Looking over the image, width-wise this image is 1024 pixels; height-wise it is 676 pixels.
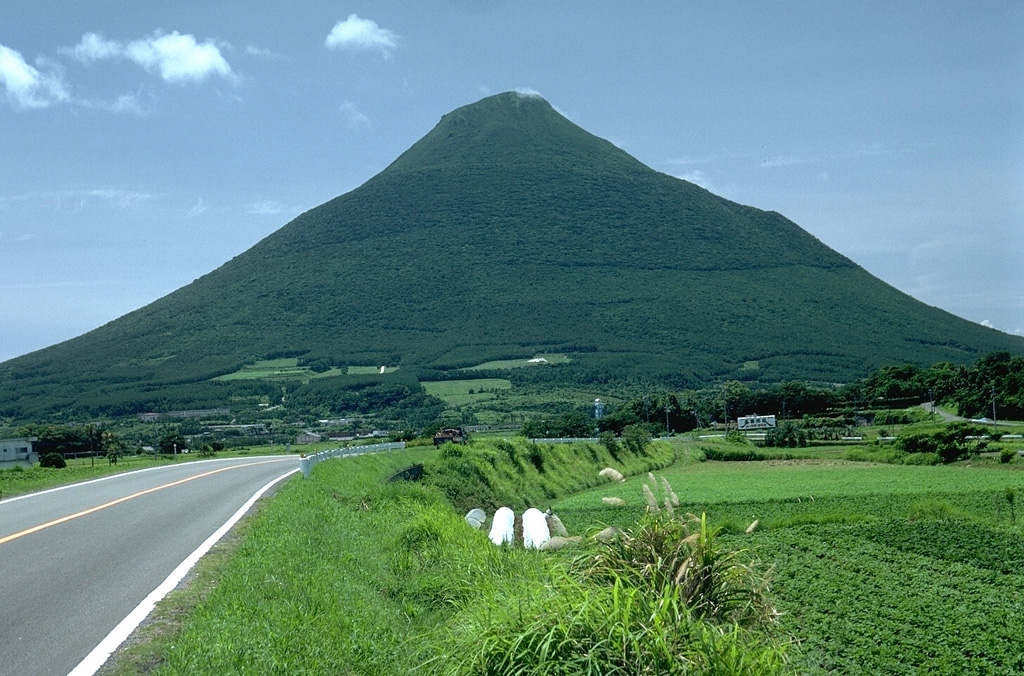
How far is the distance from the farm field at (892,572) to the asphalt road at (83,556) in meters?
5.63

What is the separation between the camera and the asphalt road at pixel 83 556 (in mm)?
7086

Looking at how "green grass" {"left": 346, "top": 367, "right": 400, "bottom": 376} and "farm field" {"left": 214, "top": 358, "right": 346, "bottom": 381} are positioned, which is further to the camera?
"green grass" {"left": 346, "top": 367, "right": 400, "bottom": 376}

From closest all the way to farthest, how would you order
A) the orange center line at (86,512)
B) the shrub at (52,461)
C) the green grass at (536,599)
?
the green grass at (536,599) → the orange center line at (86,512) → the shrub at (52,461)

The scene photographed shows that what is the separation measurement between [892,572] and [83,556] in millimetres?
10373

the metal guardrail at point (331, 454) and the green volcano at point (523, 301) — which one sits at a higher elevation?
the green volcano at point (523, 301)

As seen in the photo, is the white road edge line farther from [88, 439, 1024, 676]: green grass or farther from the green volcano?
the green volcano

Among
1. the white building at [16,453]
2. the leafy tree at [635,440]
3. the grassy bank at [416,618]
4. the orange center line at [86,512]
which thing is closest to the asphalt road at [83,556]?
the orange center line at [86,512]

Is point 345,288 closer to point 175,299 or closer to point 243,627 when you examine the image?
point 175,299

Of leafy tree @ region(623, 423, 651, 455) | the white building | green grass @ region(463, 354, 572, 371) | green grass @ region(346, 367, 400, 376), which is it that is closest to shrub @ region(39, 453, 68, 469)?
the white building

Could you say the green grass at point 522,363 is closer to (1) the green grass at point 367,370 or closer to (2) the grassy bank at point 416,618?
(1) the green grass at point 367,370

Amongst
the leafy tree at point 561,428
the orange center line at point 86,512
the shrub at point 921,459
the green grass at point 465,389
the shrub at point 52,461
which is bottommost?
the shrub at point 921,459

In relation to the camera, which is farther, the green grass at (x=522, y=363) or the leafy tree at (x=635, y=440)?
the green grass at (x=522, y=363)

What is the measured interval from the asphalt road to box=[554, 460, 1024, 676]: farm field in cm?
563

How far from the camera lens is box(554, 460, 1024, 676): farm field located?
10617mm
